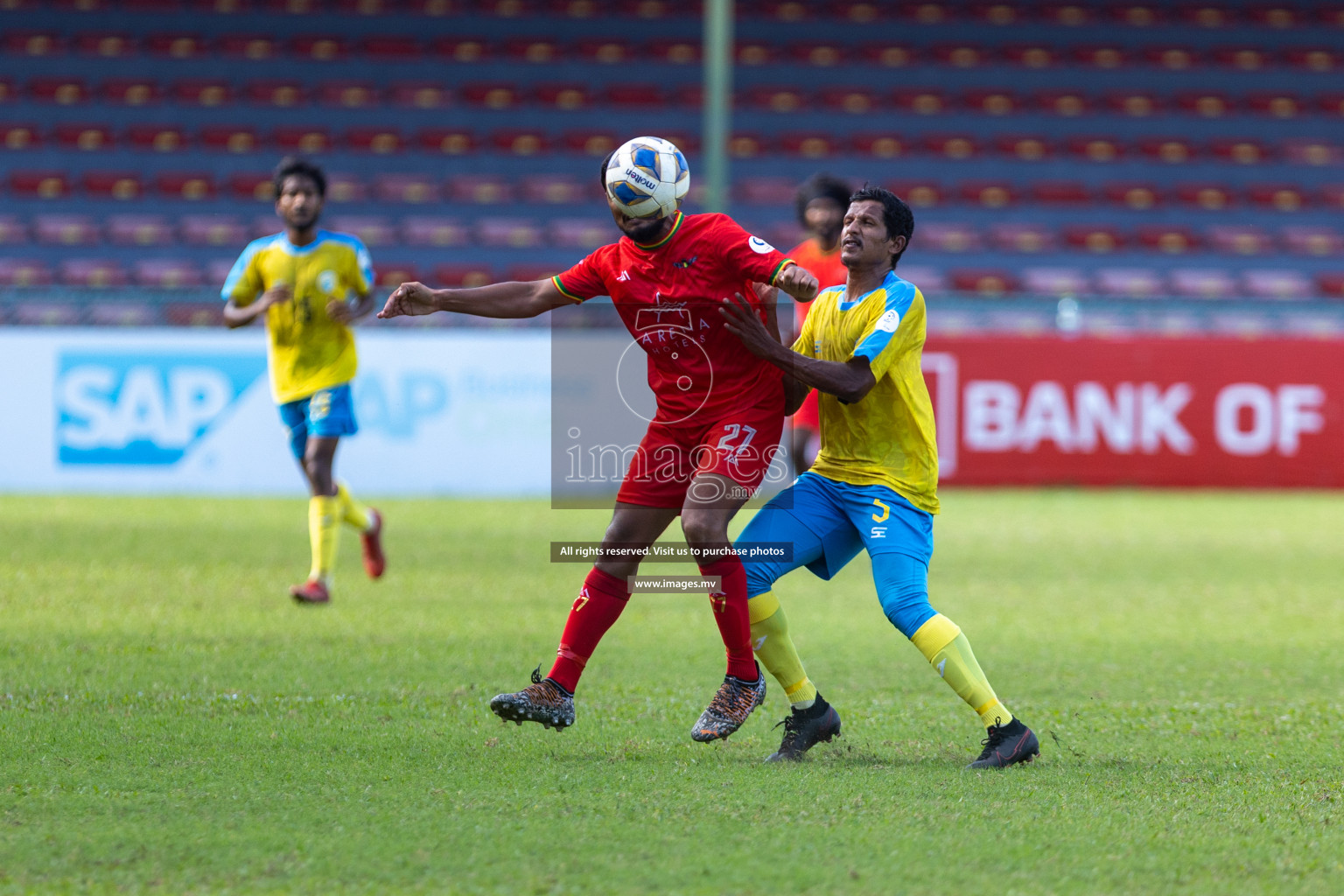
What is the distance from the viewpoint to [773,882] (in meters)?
3.30

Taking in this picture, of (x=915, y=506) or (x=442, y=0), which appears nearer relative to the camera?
(x=915, y=506)

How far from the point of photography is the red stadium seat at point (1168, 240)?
73.6 feet

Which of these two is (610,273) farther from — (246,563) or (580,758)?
(246,563)

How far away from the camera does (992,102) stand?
2464 cm

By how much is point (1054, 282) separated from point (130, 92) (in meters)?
14.9

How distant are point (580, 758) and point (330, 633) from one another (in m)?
2.81

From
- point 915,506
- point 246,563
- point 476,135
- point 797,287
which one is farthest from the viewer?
point 476,135

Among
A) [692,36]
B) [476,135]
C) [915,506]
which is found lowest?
[915,506]

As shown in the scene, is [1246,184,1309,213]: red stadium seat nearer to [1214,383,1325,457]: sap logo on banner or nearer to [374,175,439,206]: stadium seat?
[1214,383,1325,457]: sap logo on banner

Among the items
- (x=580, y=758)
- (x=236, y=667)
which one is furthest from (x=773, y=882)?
(x=236, y=667)

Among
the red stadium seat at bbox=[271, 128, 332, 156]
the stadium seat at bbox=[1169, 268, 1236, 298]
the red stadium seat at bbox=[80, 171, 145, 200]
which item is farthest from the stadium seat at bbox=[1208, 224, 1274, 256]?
the red stadium seat at bbox=[80, 171, 145, 200]

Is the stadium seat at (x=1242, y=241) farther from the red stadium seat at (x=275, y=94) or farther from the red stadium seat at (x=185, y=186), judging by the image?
the red stadium seat at (x=185, y=186)

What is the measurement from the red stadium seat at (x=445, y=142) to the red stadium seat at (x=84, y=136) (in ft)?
15.9

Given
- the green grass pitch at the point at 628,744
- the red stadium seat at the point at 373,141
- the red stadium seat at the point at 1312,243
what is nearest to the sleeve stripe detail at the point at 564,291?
the green grass pitch at the point at 628,744
